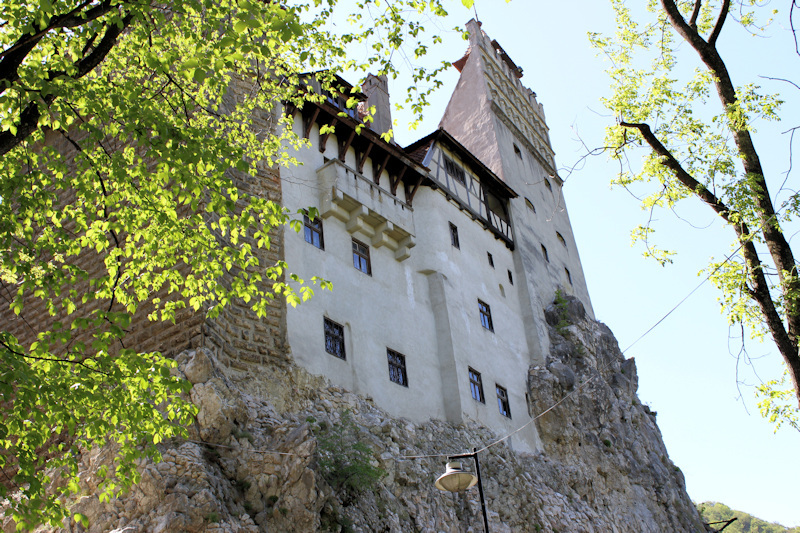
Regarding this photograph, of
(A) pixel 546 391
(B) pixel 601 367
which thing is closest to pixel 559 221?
(B) pixel 601 367

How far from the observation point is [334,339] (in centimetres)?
1708

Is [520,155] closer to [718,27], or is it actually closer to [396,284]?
[396,284]

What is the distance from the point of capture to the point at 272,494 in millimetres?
12148

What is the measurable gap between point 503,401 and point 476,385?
1.46 meters

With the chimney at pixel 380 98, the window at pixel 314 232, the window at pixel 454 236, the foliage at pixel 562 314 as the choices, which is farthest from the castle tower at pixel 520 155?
the window at pixel 314 232

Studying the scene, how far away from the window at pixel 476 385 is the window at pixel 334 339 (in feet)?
15.2

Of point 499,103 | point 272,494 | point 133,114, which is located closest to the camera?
point 133,114

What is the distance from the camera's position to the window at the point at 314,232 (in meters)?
18.0

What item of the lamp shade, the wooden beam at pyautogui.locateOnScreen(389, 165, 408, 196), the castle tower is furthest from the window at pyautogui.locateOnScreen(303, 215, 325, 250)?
the castle tower

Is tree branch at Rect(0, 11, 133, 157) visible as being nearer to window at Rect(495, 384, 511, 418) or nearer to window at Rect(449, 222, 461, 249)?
window at Rect(449, 222, 461, 249)

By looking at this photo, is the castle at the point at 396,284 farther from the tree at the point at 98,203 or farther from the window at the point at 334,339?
the tree at the point at 98,203

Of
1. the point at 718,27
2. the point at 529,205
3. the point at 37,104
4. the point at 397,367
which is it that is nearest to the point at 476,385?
the point at 397,367

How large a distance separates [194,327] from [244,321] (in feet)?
4.28

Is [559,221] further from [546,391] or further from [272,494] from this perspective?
[272,494]
